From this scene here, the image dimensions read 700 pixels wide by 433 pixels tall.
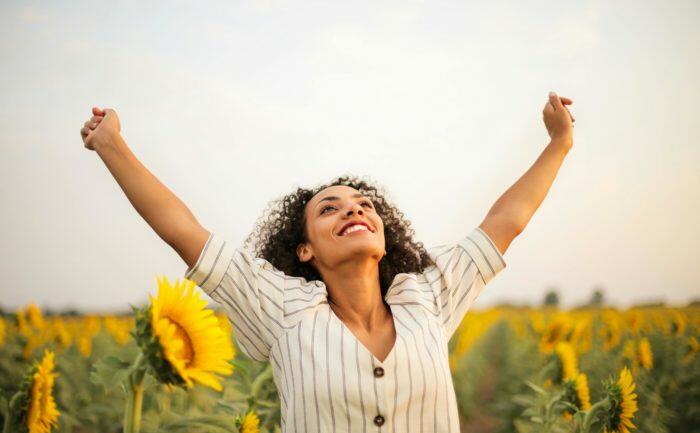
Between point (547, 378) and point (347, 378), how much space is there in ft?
7.87

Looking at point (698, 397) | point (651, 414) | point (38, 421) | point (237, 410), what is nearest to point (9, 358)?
point (38, 421)

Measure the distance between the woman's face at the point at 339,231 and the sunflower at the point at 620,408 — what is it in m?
1.14

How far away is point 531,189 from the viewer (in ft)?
8.10

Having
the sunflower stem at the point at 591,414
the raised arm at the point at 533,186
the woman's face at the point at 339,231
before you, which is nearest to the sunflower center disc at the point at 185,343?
the woman's face at the point at 339,231

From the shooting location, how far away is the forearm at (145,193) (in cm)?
188

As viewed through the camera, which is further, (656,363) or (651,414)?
(656,363)

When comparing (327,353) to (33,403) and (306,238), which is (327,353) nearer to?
(306,238)

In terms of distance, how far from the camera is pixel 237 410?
261 cm

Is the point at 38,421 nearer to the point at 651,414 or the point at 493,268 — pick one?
the point at 493,268

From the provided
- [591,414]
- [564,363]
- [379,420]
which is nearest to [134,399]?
[379,420]

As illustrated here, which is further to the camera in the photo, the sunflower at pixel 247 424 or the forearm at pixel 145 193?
the sunflower at pixel 247 424

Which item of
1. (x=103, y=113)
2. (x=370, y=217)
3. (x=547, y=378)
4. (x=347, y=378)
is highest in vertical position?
(x=103, y=113)

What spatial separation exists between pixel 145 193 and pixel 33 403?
1.09 m

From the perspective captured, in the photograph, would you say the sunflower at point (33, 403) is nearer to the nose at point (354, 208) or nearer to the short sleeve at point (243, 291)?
the short sleeve at point (243, 291)
